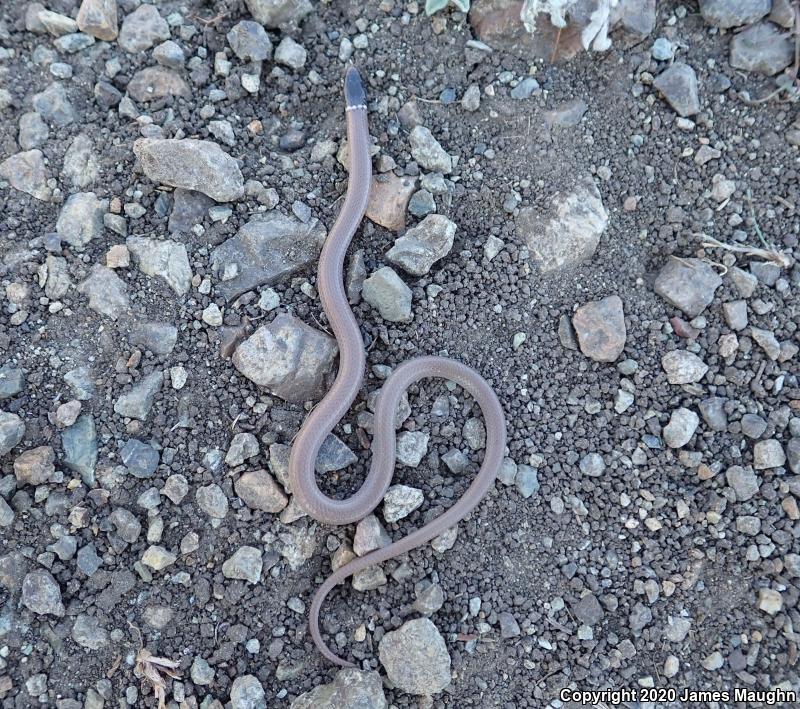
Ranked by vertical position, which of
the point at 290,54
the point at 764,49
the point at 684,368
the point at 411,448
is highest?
the point at 764,49

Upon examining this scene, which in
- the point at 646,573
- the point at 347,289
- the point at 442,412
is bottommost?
the point at 646,573

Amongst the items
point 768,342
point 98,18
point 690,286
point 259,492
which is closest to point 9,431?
point 259,492

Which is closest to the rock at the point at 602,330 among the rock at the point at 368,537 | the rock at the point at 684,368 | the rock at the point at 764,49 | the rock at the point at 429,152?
the rock at the point at 684,368

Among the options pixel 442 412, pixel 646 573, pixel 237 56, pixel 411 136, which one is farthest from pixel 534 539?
pixel 237 56

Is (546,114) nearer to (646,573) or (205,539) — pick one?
(646,573)

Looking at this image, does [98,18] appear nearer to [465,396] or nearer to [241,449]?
[241,449]

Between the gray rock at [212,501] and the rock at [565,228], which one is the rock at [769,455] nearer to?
the rock at [565,228]
